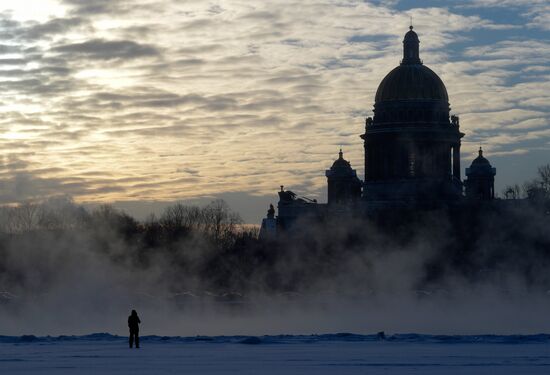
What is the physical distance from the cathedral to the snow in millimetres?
117028

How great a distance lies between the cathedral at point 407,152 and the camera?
167 meters

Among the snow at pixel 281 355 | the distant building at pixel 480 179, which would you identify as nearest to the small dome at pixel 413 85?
the distant building at pixel 480 179

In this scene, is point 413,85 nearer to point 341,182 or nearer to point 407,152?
point 407,152

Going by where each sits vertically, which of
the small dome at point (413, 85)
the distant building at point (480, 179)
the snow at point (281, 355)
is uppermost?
the small dome at point (413, 85)

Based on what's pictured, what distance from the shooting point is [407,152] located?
6688 inches

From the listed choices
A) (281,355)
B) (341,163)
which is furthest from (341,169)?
(281,355)

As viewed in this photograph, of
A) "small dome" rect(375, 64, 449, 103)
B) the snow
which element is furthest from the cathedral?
the snow

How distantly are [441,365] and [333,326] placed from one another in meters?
20.5

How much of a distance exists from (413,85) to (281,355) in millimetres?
130261

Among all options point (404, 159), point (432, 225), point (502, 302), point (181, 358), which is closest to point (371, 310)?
point (502, 302)

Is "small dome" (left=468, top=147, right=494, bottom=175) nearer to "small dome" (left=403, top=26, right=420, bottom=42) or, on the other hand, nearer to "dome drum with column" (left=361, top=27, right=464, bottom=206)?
"dome drum with column" (left=361, top=27, right=464, bottom=206)

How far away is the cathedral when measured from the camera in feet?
549

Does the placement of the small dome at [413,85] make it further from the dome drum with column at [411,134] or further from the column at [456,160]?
the column at [456,160]

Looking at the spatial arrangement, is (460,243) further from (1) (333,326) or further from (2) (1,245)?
(1) (333,326)
